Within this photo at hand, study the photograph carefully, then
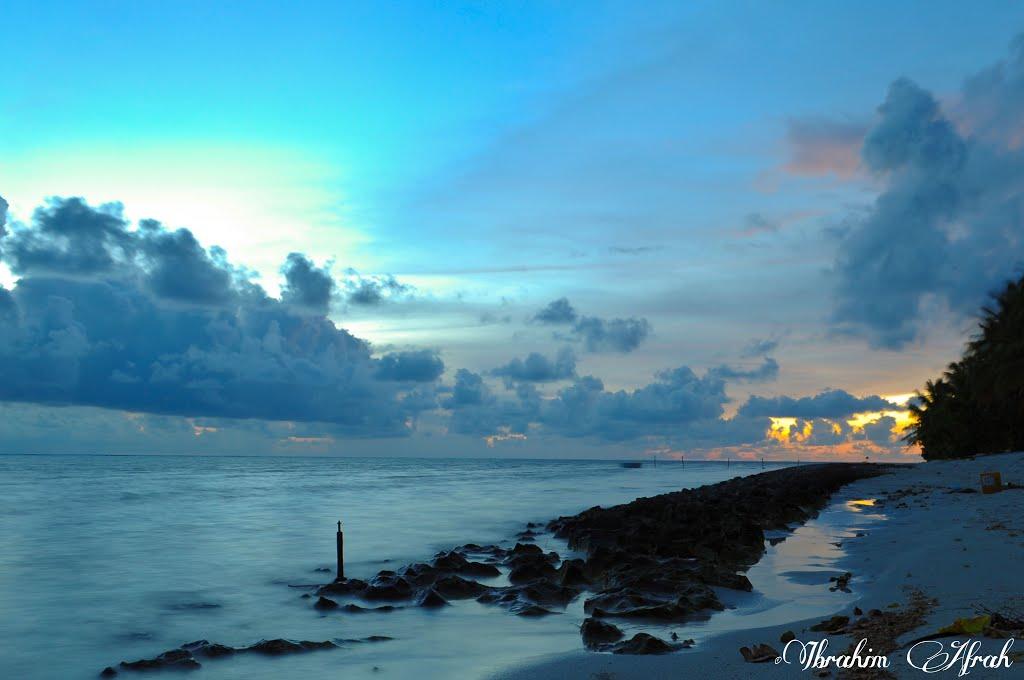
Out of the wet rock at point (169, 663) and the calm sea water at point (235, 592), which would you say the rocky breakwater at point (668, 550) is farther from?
the wet rock at point (169, 663)

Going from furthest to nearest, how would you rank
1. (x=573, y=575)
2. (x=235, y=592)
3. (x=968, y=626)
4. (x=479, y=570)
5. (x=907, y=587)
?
(x=479, y=570) → (x=235, y=592) → (x=573, y=575) → (x=907, y=587) → (x=968, y=626)

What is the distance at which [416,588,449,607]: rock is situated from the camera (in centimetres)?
1525

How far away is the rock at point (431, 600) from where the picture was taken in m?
15.2

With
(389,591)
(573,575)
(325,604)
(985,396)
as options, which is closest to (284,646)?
(325,604)

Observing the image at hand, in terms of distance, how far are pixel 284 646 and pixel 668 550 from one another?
11.2m

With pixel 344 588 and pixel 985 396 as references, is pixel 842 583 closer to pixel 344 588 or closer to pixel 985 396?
pixel 344 588

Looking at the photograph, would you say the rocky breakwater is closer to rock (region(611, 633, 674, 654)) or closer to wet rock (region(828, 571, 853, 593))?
rock (region(611, 633, 674, 654))

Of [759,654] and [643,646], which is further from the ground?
[759,654]

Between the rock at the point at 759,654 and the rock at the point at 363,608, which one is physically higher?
the rock at the point at 759,654

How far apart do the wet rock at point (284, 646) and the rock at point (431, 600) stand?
3.07 metres

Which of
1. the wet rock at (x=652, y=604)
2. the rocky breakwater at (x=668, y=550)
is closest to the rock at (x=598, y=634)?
the rocky breakwater at (x=668, y=550)

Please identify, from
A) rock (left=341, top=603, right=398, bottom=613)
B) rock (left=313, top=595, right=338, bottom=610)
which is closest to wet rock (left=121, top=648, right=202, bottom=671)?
rock (left=341, top=603, right=398, bottom=613)

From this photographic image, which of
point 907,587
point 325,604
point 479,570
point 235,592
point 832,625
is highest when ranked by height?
point 832,625

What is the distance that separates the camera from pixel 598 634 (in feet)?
36.5
